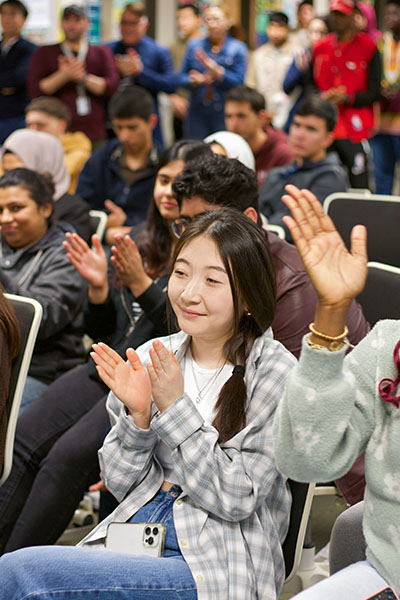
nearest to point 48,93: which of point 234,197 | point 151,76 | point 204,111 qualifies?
point 151,76

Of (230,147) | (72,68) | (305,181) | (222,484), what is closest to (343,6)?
(72,68)

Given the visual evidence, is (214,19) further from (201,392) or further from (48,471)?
(201,392)

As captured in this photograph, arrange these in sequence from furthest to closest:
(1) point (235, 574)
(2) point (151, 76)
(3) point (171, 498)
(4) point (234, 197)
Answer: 1. (2) point (151, 76)
2. (4) point (234, 197)
3. (3) point (171, 498)
4. (1) point (235, 574)

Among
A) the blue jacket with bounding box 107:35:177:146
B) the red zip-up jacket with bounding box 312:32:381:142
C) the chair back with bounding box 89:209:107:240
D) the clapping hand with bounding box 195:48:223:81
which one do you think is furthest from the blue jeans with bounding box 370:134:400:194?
the chair back with bounding box 89:209:107:240

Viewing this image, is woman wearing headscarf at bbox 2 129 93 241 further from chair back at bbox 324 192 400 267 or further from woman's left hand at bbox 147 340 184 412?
woman's left hand at bbox 147 340 184 412

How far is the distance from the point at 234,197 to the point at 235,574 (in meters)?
1.00

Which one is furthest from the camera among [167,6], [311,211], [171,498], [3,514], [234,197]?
[167,6]

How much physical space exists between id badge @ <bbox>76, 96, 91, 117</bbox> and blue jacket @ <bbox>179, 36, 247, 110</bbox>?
97 cm

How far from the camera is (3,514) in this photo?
237 centimetres

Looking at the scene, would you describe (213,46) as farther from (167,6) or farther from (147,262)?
(147,262)

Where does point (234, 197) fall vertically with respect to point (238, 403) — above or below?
above

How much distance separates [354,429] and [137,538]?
519 millimetres

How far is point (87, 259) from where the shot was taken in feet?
7.86

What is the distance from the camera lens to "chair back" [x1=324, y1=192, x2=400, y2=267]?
118 inches
